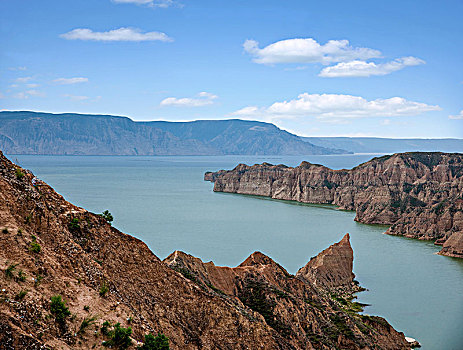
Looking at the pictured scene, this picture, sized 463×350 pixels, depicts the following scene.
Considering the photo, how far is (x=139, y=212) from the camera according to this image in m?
92.9

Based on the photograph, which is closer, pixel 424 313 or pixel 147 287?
pixel 147 287

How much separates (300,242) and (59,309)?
58.7 m

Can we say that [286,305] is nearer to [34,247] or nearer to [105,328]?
[105,328]

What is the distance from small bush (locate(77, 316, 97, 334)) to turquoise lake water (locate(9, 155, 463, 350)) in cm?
858

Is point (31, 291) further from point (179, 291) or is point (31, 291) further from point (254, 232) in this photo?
point (254, 232)

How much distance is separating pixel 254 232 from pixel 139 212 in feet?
82.4

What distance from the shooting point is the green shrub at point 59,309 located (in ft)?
47.2

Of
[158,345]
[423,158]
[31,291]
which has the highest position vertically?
[423,158]

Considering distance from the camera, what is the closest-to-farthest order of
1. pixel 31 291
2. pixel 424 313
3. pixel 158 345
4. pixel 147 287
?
pixel 31 291 < pixel 158 345 < pixel 147 287 < pixel 424 313

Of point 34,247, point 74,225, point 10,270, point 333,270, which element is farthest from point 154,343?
point 333,270

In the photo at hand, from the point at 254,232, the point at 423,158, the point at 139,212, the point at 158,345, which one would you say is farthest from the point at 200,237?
the point at 423,158

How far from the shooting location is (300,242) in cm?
7119

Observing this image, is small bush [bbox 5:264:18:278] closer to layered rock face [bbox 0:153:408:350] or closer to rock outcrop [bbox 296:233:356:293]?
layered rock face [bbox 0:153:408:350]

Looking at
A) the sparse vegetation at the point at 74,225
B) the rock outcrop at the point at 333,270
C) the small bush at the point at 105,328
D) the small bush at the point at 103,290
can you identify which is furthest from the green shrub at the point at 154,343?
the rock outcrop at the point at 333,270
